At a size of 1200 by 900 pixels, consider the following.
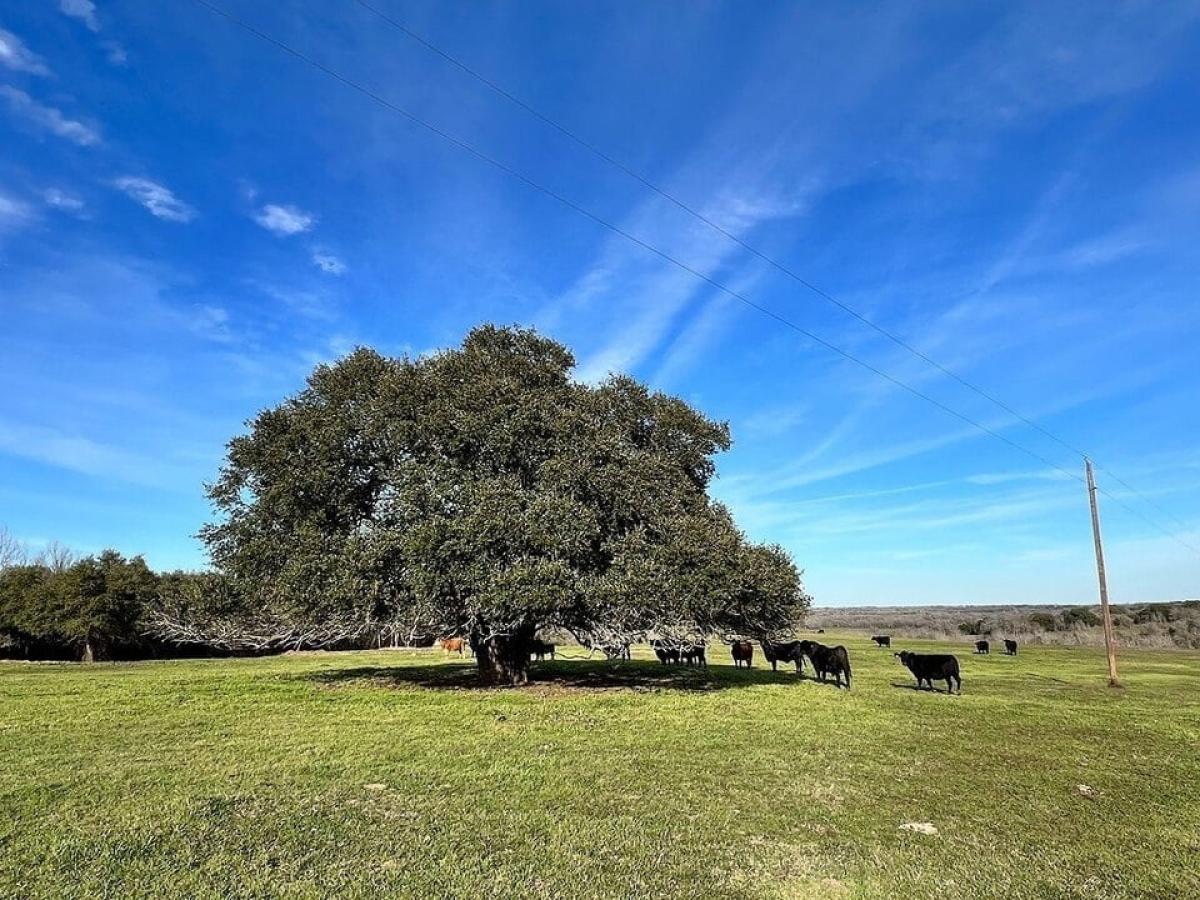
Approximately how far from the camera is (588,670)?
25875 millimetres

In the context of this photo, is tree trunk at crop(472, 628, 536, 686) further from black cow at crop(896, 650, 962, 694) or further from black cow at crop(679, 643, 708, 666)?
black cow at crop(896, 650, 962, 694)

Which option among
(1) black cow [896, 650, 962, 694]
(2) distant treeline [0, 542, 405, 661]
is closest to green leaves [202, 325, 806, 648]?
(1) black cow [896, 650, 962, 694]

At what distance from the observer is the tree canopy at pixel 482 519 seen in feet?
52.8

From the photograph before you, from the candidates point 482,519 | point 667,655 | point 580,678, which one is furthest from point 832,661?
point 482,519

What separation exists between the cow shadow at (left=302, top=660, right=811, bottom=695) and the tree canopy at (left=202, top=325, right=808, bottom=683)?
169cm

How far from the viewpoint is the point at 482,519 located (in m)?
16.0

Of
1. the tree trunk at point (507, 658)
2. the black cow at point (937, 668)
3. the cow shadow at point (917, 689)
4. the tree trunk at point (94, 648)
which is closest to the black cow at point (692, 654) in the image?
the cow shadow at point (917, 689)

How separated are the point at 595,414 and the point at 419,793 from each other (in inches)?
513

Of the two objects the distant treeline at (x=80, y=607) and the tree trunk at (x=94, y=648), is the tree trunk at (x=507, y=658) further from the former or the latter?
the tree trunk at (x=94, y=648)

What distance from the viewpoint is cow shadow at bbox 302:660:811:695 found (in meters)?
19.8

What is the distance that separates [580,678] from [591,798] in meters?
15.3

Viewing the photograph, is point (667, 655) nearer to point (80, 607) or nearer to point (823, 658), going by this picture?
point (823, 658)

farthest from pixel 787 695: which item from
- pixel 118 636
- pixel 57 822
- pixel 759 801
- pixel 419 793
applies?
pixel 118 636

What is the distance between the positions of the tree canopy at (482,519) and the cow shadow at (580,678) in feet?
5.54
